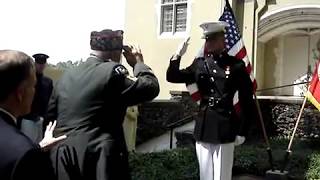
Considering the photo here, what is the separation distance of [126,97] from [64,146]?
0.50 meters

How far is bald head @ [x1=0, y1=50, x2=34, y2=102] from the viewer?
212cm

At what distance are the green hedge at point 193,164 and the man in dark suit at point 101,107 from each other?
3387mm

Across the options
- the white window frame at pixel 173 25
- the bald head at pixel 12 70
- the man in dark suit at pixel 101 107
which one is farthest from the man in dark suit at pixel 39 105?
the white window frame at pixel 173 25

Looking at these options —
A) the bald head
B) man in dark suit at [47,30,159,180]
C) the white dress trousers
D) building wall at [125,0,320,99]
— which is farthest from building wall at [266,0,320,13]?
the bald head

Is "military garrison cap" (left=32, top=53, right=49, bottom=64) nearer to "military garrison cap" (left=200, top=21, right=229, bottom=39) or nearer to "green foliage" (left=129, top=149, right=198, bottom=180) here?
"green foliage" (left=129, top=149, right=198, bottom=180)

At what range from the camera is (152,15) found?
16953 mm

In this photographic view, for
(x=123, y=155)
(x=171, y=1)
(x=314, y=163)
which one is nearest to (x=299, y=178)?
(x=314, y=163)

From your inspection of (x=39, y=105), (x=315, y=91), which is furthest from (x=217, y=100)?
(x=315, y=91)

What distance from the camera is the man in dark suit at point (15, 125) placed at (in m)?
1.96

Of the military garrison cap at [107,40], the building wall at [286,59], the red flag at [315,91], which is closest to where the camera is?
the military garrison cap at [107,40]

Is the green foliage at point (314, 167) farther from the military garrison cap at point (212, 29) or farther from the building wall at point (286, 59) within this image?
the building wall at point (286, 59)

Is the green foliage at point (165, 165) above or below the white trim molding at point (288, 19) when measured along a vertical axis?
below

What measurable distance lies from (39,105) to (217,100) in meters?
2.53

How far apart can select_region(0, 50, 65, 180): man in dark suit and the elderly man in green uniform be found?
2988mm
